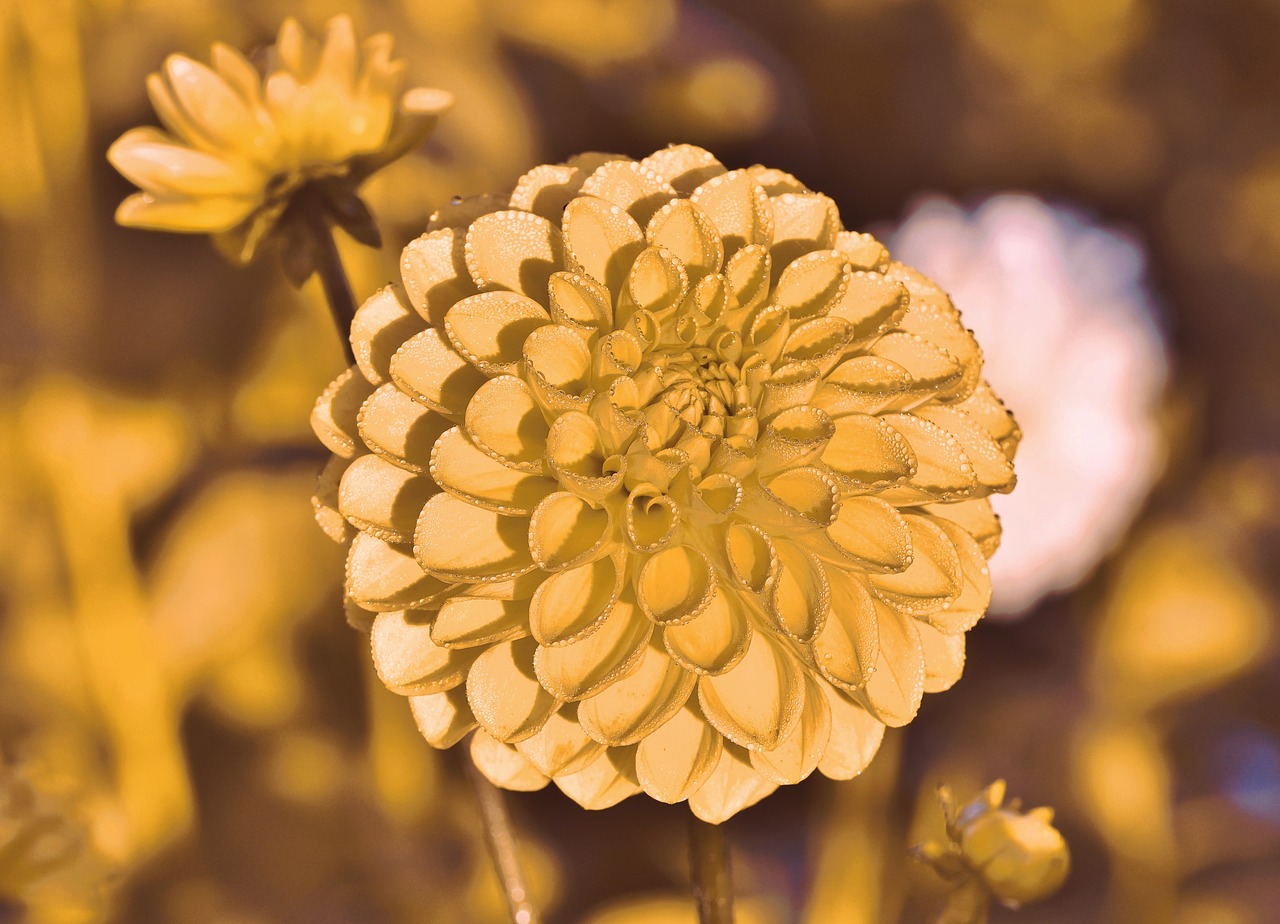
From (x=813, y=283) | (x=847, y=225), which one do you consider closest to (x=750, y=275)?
(x=813, y=283)

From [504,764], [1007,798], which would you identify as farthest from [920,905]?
[504,764]

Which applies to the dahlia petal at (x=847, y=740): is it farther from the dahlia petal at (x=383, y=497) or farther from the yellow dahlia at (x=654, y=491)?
the dahlia petal at (x=383, y=497)

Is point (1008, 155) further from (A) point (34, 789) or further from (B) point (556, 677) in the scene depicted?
(A) point (34, 789)

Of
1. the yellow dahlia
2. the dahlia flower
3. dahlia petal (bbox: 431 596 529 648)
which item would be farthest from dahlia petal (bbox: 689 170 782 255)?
the dahlia flower

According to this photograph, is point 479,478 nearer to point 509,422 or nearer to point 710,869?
point 509,422

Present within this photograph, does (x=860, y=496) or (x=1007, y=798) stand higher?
(x=860, y=496)
